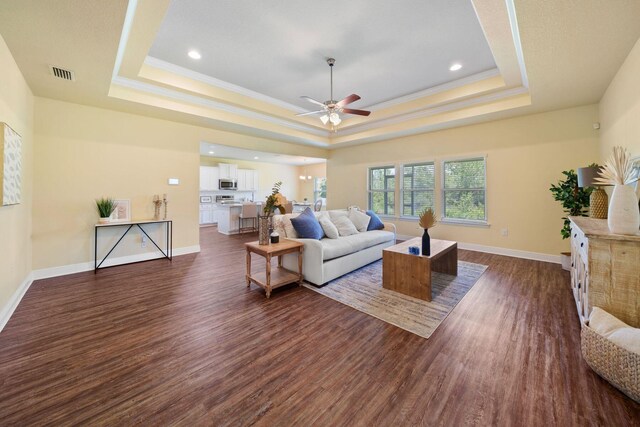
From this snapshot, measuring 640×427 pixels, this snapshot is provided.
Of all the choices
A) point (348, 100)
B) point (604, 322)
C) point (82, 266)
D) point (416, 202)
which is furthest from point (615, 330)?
point (82, 266)

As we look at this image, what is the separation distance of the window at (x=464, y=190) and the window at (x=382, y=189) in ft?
4.23

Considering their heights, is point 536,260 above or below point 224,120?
below

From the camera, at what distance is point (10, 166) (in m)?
2.49

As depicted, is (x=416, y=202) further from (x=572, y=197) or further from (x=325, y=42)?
(x=325, y=42)

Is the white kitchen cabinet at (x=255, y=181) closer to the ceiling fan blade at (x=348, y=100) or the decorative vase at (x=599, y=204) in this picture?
the ceiling fan blade at (x=348, y=100)

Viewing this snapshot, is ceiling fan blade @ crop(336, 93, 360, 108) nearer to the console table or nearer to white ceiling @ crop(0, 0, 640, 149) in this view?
white ceiling @ crop(0, 0, 640, 149)

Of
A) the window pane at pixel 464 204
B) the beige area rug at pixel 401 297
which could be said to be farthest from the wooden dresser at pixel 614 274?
the window pane at pixel 464 204

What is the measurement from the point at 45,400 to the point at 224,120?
4372 mm

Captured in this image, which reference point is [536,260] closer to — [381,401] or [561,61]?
[561,61]

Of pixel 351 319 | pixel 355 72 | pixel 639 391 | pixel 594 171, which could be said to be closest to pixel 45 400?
pixel 351 319

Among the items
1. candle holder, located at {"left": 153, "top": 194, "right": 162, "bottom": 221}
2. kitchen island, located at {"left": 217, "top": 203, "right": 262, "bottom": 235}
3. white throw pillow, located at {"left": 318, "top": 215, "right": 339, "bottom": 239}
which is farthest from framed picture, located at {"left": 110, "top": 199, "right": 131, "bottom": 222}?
white throw pillow, located at {"left": 318, "top": 215, "right": 339, "bottom": 239}

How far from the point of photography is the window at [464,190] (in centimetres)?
509

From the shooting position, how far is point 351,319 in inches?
96.0

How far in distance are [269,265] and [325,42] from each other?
2.91 m
